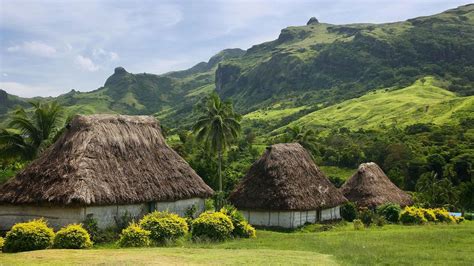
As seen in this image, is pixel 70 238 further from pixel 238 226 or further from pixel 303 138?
pixel 303 138

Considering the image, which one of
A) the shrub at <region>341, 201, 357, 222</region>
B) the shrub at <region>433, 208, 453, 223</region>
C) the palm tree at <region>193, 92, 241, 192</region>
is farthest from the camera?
the palm tree at <region>193, 92, 241, 192</region>

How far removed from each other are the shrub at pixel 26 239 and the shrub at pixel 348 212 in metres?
27.2

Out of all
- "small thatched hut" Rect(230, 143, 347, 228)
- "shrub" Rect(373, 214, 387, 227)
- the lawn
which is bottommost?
the lawn

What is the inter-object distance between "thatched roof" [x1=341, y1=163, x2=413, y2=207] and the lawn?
22.2 meters

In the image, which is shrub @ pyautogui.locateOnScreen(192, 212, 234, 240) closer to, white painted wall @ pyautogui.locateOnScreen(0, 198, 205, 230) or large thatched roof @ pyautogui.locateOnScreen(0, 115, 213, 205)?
large thatched roof @ pyautogui.locateOnScreen(0, 115, 213, 205)

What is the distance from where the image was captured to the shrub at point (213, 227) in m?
24.1

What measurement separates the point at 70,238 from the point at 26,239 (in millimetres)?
1723

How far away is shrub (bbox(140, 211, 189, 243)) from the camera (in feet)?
74.4

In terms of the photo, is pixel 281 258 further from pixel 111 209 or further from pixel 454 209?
pixel 454 209

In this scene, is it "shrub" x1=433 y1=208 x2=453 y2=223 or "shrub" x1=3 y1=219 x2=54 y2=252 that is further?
"shrub" x1=433 y1=208 x2=453 y2=223

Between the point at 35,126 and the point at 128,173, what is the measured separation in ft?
40.8

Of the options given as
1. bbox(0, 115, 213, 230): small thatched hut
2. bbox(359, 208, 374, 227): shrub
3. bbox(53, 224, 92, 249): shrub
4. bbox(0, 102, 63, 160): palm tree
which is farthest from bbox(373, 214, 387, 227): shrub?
bbox(0, 102, 63, 160): palm tree

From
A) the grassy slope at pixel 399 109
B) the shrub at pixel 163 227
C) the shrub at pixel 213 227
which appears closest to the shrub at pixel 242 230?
the shrub at pixel 213 227

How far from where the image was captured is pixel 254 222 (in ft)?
122
